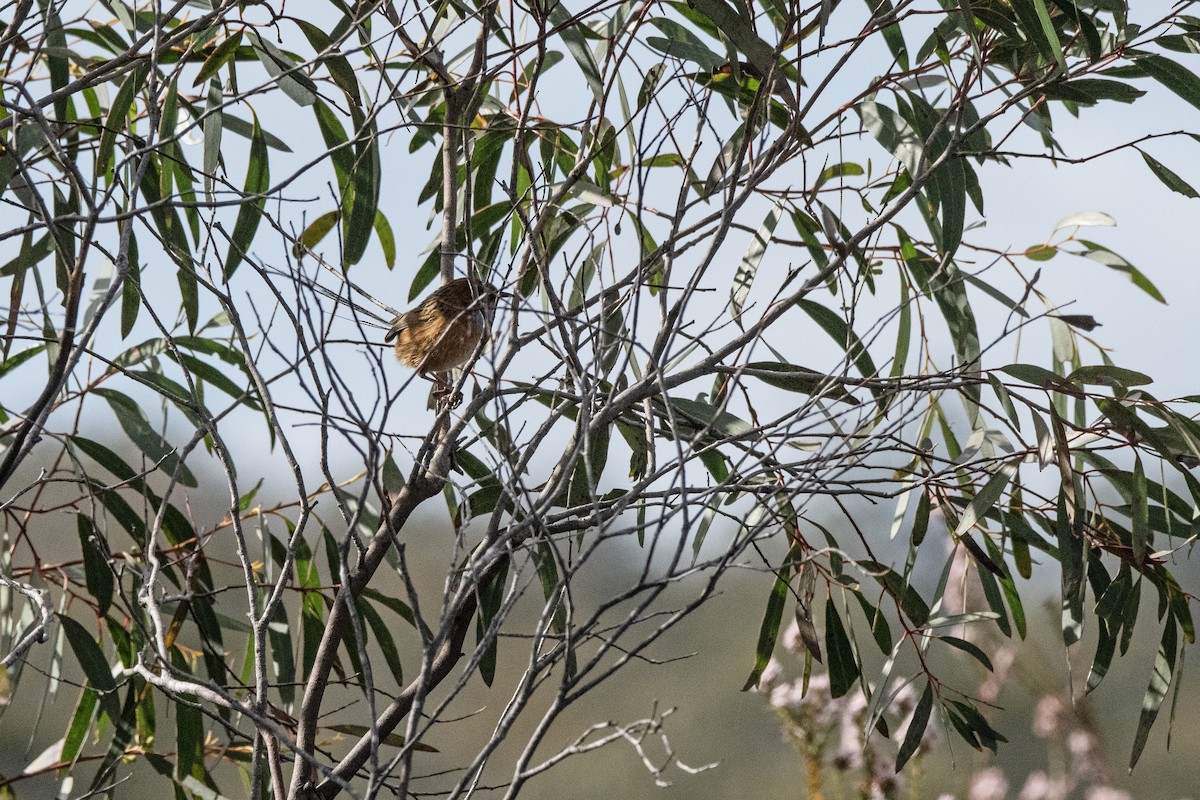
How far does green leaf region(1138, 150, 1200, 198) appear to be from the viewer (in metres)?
1.42

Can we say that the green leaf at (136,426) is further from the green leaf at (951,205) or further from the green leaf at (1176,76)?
the green leaf at (1176,76)

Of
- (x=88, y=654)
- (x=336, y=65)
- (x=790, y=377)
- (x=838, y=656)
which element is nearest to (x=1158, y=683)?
(x=838, y=656)

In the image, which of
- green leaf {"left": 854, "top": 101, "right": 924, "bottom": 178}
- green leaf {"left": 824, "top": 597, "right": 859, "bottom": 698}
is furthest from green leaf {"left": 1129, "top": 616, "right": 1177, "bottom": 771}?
green leaf {"left": 854, "top": 101, "right": 924, "bottom": 178}

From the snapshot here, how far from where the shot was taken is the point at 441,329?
148 cm

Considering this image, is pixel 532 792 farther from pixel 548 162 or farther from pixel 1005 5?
pixel 1005 5

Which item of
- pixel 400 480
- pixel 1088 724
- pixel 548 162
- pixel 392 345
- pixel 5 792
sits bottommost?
pixel 1088 724

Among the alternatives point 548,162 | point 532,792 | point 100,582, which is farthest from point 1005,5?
point 532,792

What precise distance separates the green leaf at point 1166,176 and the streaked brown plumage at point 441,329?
869 millimetres

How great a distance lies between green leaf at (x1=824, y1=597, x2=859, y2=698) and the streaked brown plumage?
2.12 feet

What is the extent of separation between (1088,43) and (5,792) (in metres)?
1.69

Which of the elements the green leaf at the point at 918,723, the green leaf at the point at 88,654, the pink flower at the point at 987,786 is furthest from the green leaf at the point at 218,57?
the pink flower at the point at 987,786

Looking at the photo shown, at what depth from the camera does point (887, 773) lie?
6.27 feet

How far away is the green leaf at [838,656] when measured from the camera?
1.62 metres

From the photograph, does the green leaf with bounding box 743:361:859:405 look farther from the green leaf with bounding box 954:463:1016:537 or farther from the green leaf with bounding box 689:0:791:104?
the green leaf with bounding box 689:0:791:104
